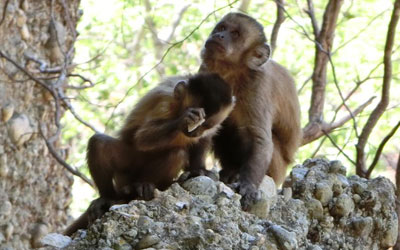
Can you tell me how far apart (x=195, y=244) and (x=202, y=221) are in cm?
19

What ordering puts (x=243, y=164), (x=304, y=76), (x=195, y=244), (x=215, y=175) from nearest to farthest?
(x=195, y=244)
(x=215, y=175)
(x=243, y=164)
(x=304, y=76)

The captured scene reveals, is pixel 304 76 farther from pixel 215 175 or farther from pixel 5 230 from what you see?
pixel 215 175

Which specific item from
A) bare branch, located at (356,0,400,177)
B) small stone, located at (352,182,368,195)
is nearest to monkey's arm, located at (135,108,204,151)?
small stone, located at (352,182,368,195)

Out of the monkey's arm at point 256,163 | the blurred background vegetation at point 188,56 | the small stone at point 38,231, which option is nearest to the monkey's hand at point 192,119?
the monkey's arm at point 256,163

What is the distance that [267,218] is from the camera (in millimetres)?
3930

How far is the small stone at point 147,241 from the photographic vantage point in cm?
317

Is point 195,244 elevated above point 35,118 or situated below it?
below

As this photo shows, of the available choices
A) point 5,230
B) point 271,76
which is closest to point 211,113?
point 271,76

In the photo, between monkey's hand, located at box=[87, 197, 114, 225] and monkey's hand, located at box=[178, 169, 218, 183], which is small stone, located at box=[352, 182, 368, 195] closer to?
monkey's hand, located at box=[178, 169, 218, 183]

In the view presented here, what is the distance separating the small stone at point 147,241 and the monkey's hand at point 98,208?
1.25 metres

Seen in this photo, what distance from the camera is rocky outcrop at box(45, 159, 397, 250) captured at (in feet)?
10.6

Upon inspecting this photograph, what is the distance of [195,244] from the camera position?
10.4 feet

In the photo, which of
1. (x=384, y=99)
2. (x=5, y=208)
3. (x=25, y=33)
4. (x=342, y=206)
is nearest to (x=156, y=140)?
(x=342, y=206)

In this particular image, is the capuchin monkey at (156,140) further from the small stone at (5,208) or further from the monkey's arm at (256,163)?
the small stone at (5,208)
